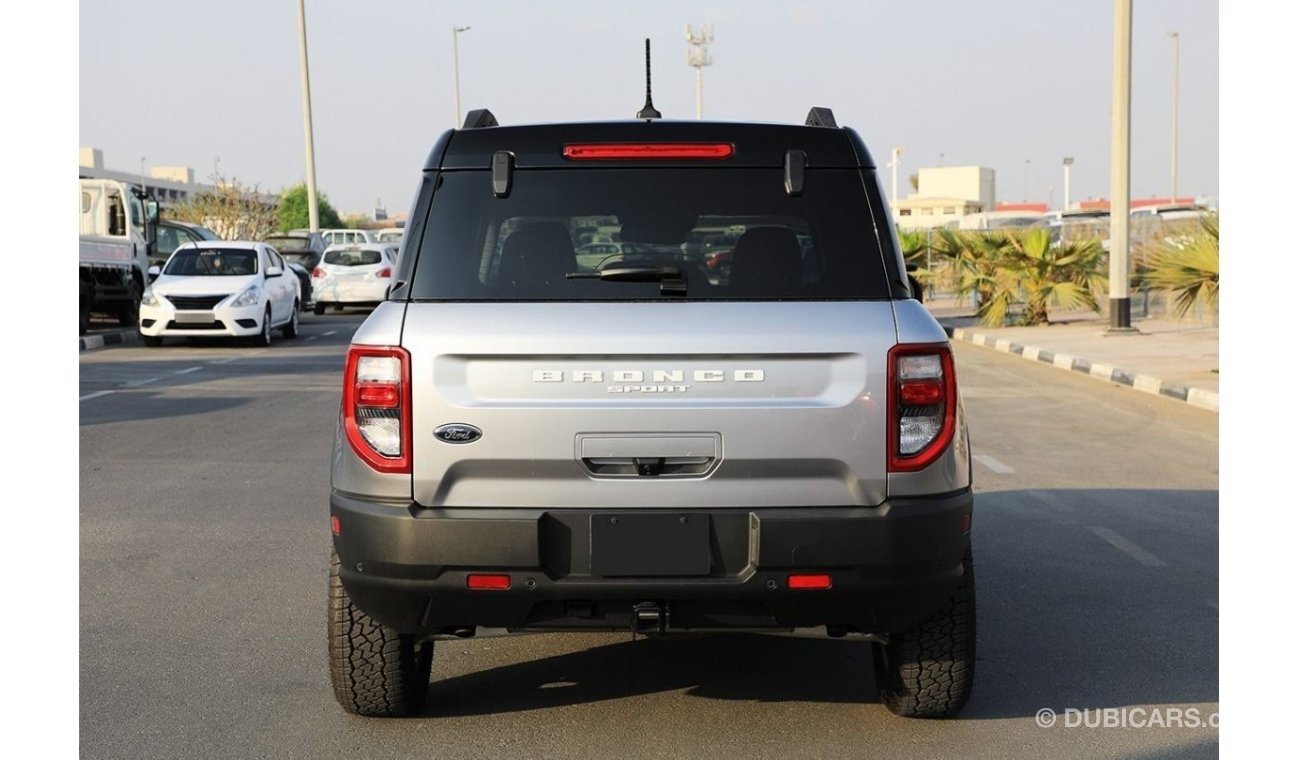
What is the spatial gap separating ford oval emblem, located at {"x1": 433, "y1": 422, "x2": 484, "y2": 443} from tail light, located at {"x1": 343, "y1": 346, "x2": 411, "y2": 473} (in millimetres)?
94

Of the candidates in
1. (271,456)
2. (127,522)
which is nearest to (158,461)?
(271,456)

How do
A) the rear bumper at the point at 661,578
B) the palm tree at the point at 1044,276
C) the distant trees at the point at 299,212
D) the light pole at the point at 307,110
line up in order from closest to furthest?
the rear bumper at the point at 661,578 → the palm tree at the point at 1044,276 → the light pole at the point at 307,110 → the distant trees at the point at 299,212

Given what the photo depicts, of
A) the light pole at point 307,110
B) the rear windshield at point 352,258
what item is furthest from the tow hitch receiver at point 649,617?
the light pole at point 307,110

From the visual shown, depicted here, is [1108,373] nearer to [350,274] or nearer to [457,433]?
[457,433]

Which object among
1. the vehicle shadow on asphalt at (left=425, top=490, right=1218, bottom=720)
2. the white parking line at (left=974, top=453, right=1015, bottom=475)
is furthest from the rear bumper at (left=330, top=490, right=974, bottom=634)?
the white parking line at (left=974, top=453, right=1015, bottom=475)

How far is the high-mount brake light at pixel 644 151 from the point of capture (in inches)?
183

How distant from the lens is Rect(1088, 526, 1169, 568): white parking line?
7464mm

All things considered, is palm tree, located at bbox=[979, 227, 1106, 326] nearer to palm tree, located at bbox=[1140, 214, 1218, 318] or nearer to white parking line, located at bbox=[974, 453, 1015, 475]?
palm tree, located at bbox=[1140, 214, 1218, 318]

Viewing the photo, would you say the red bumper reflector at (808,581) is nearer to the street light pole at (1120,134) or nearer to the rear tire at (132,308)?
the street light pole at (1120,134)

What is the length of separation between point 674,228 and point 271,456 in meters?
7.29

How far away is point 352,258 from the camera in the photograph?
33.4m

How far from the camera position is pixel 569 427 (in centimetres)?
428
